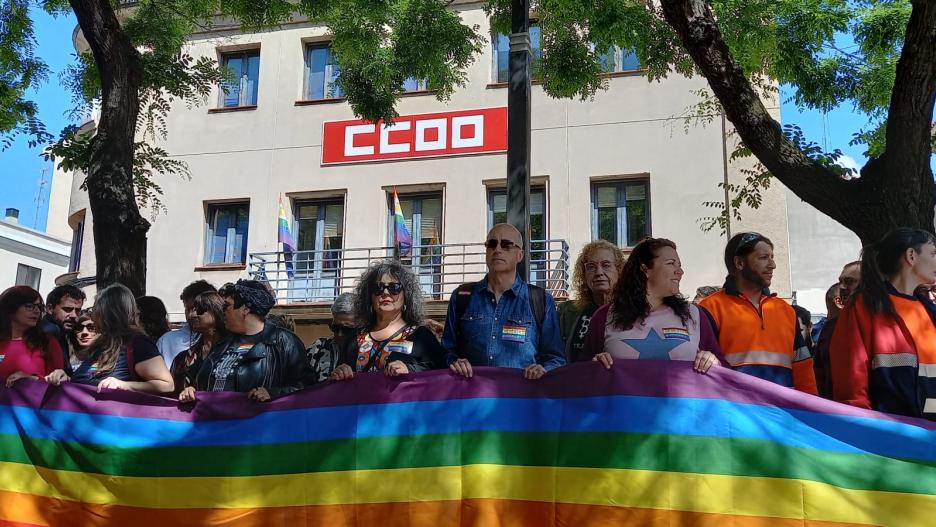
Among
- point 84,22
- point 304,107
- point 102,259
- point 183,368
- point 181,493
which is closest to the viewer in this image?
point 181,493

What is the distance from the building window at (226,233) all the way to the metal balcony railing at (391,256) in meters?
0.83

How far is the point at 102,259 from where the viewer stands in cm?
830

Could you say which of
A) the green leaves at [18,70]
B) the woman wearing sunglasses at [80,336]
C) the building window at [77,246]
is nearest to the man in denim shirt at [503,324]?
the woman wearing sunglasses at [80,336]

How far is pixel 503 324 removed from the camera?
494 centimetres

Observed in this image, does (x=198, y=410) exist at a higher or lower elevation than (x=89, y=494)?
higher

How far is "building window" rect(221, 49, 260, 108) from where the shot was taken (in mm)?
19344

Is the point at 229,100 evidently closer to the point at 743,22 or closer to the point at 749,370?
the point at 743,22

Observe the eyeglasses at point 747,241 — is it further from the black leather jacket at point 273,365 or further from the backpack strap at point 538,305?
the black leather jacket at point 273,365

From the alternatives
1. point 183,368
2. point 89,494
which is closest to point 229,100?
point 183,368

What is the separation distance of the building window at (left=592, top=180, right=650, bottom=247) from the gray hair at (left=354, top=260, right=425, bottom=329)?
11809 mm

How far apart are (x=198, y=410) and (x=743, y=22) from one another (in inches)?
273

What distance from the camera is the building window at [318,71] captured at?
18906mm

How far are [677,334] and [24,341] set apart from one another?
454 cm

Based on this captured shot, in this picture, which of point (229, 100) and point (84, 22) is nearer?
point (84, 22)
